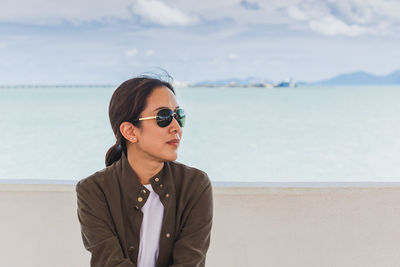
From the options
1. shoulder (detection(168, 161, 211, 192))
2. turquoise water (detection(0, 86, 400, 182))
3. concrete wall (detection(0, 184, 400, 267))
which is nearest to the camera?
shoulder (detection(168, 161, 211, 192))

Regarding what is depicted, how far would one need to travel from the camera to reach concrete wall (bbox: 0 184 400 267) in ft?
7.68

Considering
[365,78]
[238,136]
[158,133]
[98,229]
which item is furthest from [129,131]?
[365,78]

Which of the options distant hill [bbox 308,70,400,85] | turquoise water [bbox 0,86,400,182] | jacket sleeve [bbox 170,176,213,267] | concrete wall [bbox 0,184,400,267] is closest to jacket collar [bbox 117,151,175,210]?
jacket sleeve [bbox 170,176,213,267]

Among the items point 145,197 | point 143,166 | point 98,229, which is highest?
point 143,166

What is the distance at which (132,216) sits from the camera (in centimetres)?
163

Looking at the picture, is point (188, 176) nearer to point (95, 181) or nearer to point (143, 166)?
point (143, 166)

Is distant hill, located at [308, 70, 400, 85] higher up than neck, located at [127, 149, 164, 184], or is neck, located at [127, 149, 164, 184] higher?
distant hill, located at [308, 70, 400, 85]

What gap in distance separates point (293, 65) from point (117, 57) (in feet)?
27.0

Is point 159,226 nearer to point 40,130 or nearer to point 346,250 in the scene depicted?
point 346,250

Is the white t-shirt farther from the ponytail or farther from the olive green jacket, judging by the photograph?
the ponytail

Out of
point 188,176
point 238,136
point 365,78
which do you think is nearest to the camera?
point 188,176

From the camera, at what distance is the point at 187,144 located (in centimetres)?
1769

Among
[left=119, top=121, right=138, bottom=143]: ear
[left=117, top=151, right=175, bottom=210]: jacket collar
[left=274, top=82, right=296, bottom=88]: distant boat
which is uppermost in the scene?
[left=274, top=82, right=296, bottom=88]: distant boat

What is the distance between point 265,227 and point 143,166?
911mm
